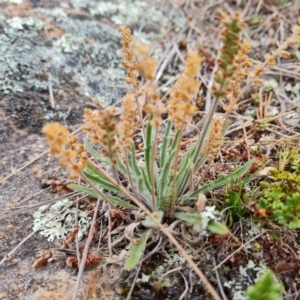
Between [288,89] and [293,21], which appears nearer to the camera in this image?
[288,89]

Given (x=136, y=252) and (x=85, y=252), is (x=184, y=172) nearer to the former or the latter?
(x=136, y=252)

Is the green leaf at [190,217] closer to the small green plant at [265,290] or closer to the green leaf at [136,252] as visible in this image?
the green leaf at [136,252]

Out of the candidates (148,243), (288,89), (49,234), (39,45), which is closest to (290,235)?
(148,243)

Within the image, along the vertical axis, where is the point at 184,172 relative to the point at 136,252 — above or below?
above

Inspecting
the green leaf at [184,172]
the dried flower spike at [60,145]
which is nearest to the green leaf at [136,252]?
the green leaf at [184,172]

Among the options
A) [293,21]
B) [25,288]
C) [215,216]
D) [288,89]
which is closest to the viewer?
[215,216]

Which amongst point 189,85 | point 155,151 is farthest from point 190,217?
point 189,85

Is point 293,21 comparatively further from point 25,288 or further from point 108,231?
point 25,288
